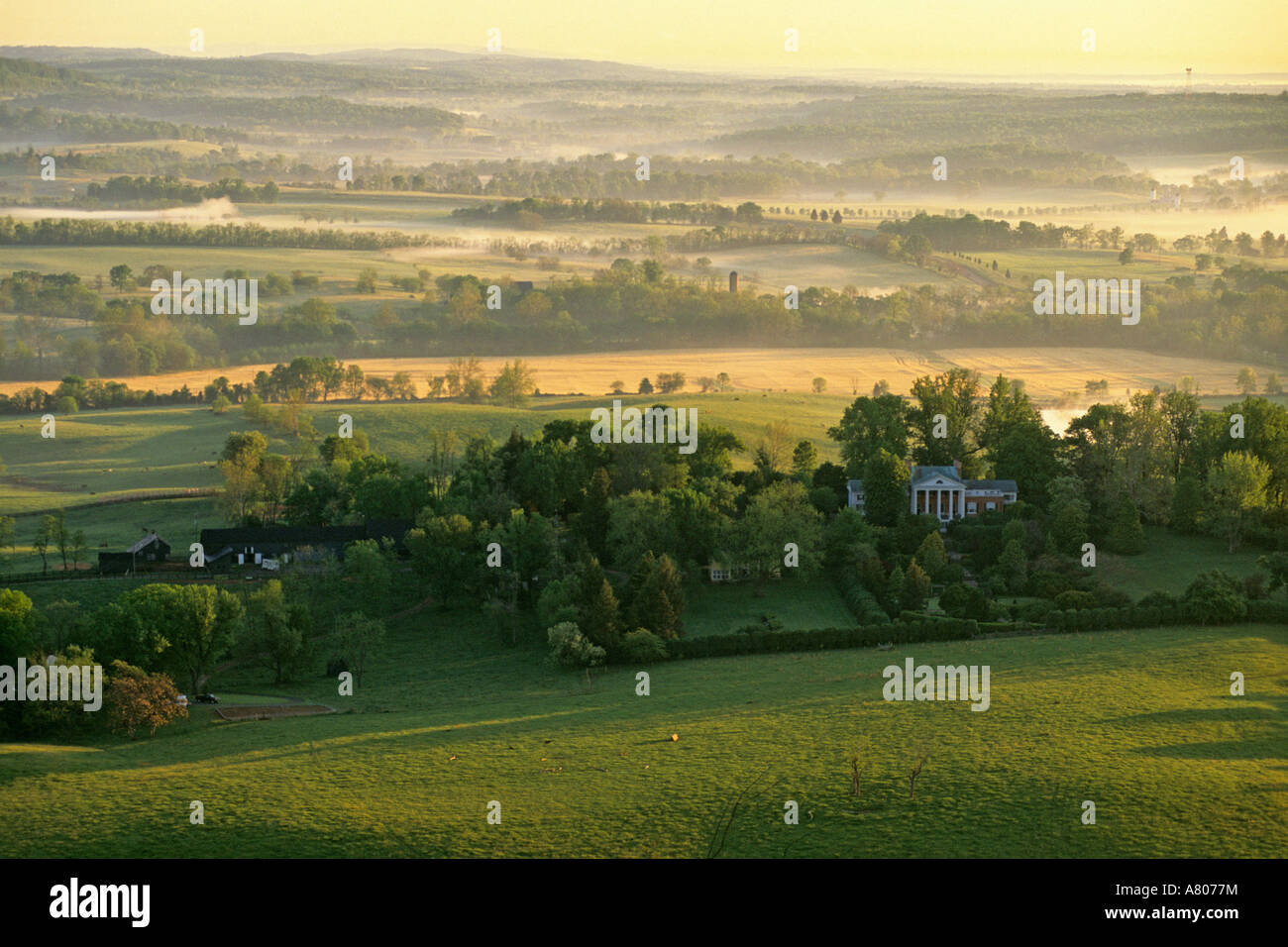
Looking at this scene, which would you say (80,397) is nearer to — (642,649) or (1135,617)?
(642,649)

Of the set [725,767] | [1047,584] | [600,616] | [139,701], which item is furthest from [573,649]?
[1047,584]

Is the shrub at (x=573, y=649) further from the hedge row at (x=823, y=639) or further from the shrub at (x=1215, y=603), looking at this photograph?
the shrub at (x=1215, y=603)

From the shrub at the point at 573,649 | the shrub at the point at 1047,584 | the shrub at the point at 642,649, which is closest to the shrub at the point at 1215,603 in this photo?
the shrub at the point at 1047,584

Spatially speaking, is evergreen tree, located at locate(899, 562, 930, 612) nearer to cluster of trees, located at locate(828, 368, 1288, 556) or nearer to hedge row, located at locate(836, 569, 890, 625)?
hedge row, located at locate(836, 569, 890, 625)
